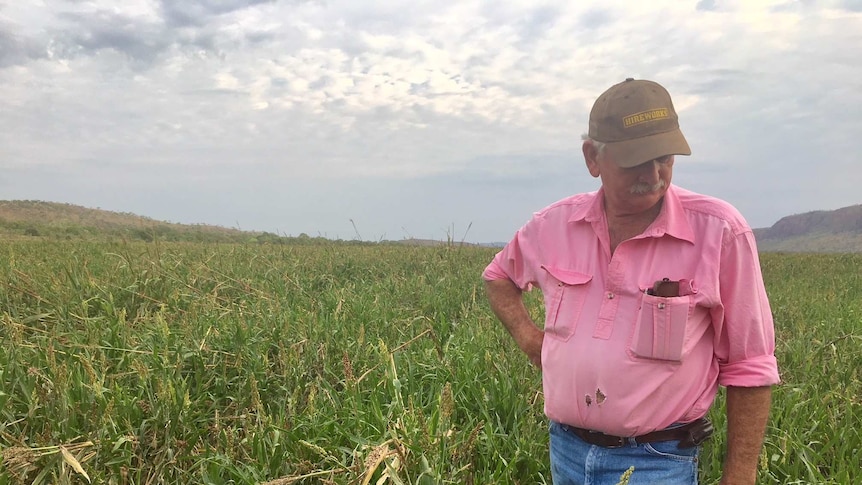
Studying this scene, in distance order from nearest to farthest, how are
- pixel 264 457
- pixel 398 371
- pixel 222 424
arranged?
pixel 264 457, pixel 222 424, pixel 398 371

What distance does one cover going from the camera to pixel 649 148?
66.9 inches

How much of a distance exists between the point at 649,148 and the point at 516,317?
89cm

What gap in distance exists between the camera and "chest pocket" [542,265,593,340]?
6.22ft

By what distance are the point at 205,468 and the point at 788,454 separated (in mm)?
2603

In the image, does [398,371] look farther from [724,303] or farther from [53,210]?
[53,210]

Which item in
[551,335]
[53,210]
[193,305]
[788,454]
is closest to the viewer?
[551,335]

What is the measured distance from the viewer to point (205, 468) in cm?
246

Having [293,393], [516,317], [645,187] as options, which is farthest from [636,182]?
[293,393]

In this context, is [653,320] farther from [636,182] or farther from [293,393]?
[293,393]

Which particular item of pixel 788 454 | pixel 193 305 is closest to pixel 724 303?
pixel 788 454

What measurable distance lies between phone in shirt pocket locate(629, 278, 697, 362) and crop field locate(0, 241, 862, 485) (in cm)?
62

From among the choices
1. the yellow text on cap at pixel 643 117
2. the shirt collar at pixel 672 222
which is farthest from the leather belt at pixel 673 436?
the yellow text on cap at pixel 643 117

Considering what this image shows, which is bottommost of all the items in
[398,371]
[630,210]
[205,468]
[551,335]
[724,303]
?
[205,468]

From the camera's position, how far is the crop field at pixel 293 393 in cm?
235
